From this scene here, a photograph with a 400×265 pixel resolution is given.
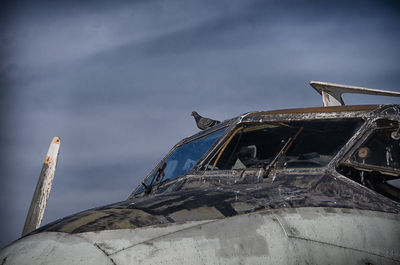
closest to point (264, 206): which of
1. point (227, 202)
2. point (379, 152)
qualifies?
point (227, 202)

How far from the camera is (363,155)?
4633 millimetres

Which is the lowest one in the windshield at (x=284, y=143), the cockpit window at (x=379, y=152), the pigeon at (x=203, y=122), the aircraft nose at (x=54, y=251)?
the aircraft nose at (x=54, y=251)

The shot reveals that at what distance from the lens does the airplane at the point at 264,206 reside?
2666 mm

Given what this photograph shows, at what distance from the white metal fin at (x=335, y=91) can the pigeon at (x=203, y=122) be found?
9.21 feet

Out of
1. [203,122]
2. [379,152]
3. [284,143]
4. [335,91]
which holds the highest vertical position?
[335,91]

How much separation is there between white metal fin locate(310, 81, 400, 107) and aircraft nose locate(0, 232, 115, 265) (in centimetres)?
737

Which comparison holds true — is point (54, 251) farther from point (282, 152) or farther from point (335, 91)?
point (335, 91)

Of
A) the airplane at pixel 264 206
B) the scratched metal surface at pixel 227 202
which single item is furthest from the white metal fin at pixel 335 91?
the scratched metal surface at pixel 227 202

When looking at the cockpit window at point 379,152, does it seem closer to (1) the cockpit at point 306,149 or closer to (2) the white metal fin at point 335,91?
(1) the cockpit at point 306,149

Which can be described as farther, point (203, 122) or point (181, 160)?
point (203, 122)

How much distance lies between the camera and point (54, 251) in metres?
Result: 2.54

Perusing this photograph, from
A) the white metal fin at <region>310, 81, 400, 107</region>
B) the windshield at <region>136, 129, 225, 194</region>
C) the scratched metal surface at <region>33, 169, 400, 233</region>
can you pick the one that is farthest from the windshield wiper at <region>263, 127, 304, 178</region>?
the white metal fin at <region>310, 81, 400, 107</region>

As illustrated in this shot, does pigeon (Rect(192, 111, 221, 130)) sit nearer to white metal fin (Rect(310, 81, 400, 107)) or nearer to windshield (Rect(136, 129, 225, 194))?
windshield (Rect(136, 129, 225, 194))

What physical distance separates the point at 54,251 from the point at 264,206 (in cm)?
160
